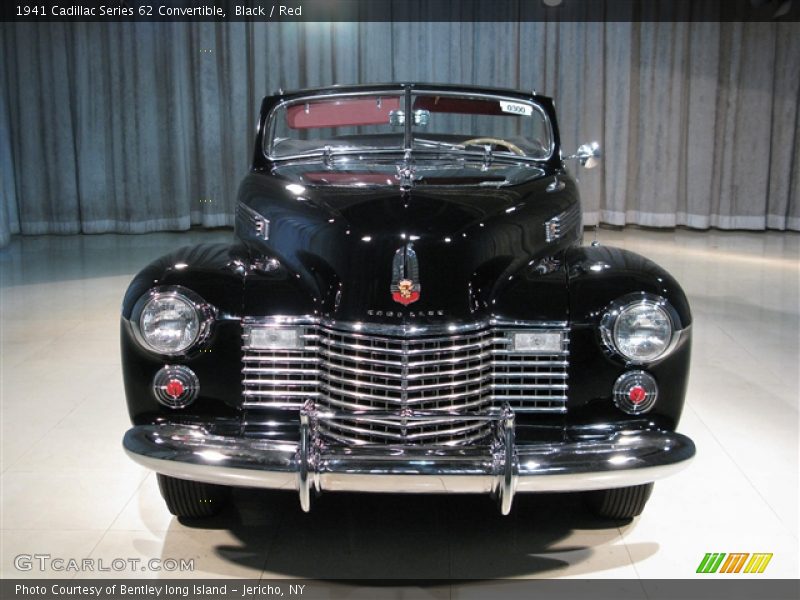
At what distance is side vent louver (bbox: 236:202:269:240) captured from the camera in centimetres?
312

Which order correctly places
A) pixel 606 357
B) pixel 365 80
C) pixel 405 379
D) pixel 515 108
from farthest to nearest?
1. pixel 365 80
2. pixel 515 108
3. pixel 606 357
4. pixel 405 379

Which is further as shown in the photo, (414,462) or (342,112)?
(342,112)

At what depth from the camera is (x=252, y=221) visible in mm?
3227

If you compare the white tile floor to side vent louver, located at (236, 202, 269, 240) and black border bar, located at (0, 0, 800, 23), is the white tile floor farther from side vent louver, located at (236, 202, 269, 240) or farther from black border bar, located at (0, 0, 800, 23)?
black border bar, located at (0, 0, 800, 23)

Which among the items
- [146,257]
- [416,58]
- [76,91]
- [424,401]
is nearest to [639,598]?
[424,401]

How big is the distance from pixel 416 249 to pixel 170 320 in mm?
745

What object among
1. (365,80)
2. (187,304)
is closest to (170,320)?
(187,304)

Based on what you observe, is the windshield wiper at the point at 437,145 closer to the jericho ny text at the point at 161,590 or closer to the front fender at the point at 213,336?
the front fender at the point at 213,336

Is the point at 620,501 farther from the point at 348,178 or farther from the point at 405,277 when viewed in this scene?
the point at 348,178

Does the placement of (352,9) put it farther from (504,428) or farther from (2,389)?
(504,428)

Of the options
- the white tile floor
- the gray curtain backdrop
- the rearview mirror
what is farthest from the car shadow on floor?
the gray curtain backdrop

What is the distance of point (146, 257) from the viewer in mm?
7996

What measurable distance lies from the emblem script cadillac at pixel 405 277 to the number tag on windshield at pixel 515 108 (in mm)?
1359

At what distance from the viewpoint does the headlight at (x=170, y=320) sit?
8.93 feet
